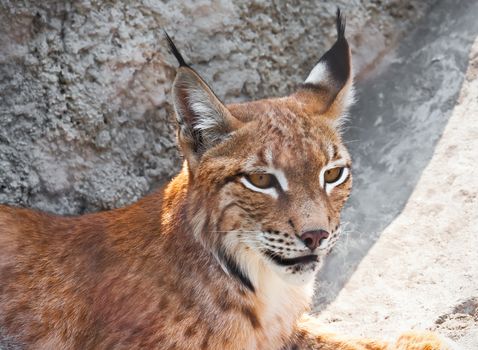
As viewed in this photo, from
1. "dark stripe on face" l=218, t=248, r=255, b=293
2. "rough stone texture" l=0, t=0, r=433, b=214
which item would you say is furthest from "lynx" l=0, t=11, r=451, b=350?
"rough stone texture" l=0, t=0, r=433, b=214

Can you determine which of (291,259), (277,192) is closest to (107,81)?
(277,192)

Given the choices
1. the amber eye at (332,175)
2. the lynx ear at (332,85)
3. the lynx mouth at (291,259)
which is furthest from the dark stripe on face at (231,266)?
the lynx ear at (332,85)

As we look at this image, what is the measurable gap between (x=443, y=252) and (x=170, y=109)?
188cm

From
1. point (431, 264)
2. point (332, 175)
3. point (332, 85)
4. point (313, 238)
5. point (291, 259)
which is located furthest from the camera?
point (431, 264)

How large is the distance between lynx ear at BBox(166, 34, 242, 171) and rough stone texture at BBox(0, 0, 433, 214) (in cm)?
132

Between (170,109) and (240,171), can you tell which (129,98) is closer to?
(170,109)

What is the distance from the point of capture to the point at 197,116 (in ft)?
12.7

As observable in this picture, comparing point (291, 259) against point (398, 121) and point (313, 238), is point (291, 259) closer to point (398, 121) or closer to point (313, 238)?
point (313, 238)

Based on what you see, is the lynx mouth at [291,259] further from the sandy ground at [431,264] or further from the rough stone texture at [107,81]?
the rough stone texture at [107,81]

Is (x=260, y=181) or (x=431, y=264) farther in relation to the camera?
(x=431, y=264)

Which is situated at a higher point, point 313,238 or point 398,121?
point 398,121

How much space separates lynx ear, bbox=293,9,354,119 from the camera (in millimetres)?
4133

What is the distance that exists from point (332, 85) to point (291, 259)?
40.0 inches

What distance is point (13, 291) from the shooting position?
424cm
